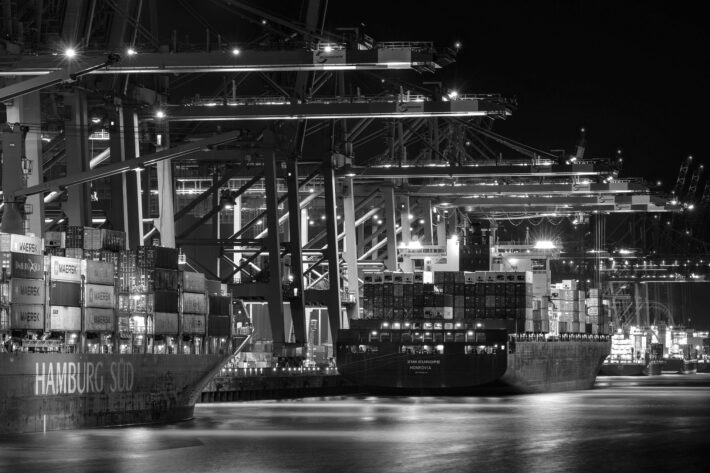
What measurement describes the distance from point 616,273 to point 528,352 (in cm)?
5505

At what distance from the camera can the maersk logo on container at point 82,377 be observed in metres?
36.4

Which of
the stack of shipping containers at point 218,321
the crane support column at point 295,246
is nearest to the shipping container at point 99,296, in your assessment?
the stack of shipping containers at point 218,321

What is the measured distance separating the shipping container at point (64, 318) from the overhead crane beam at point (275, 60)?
1024cm

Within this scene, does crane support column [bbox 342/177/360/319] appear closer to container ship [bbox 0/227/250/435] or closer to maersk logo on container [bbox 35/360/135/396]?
container ship [bbox 0/227/250/435]

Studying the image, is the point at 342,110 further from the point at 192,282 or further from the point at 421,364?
the point at 421,364

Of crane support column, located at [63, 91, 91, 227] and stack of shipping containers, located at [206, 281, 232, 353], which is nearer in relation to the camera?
stack of shipping containers, located at [206, 281, 232, 353]

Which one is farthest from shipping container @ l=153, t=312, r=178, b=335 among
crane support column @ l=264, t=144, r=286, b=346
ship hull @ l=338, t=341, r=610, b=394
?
ship hull @ l=338, t=341, r=610, b=394

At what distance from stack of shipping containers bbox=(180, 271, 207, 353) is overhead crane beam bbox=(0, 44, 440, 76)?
7534 millimetres

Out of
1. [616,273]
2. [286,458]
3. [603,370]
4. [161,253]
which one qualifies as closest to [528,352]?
[161,253]

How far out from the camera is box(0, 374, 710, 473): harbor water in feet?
96.7

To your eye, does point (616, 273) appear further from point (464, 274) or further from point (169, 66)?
point (169, 66)

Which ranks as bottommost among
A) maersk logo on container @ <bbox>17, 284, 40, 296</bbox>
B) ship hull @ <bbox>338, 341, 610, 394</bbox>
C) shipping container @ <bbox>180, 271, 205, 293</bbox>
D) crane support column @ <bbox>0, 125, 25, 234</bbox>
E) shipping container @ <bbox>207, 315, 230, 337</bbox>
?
ship hull @ <bbox>338, 341, 610, 394</bbox>

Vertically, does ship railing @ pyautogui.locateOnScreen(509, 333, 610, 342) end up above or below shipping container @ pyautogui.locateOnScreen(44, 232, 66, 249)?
below

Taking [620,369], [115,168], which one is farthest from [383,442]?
[620,369]
